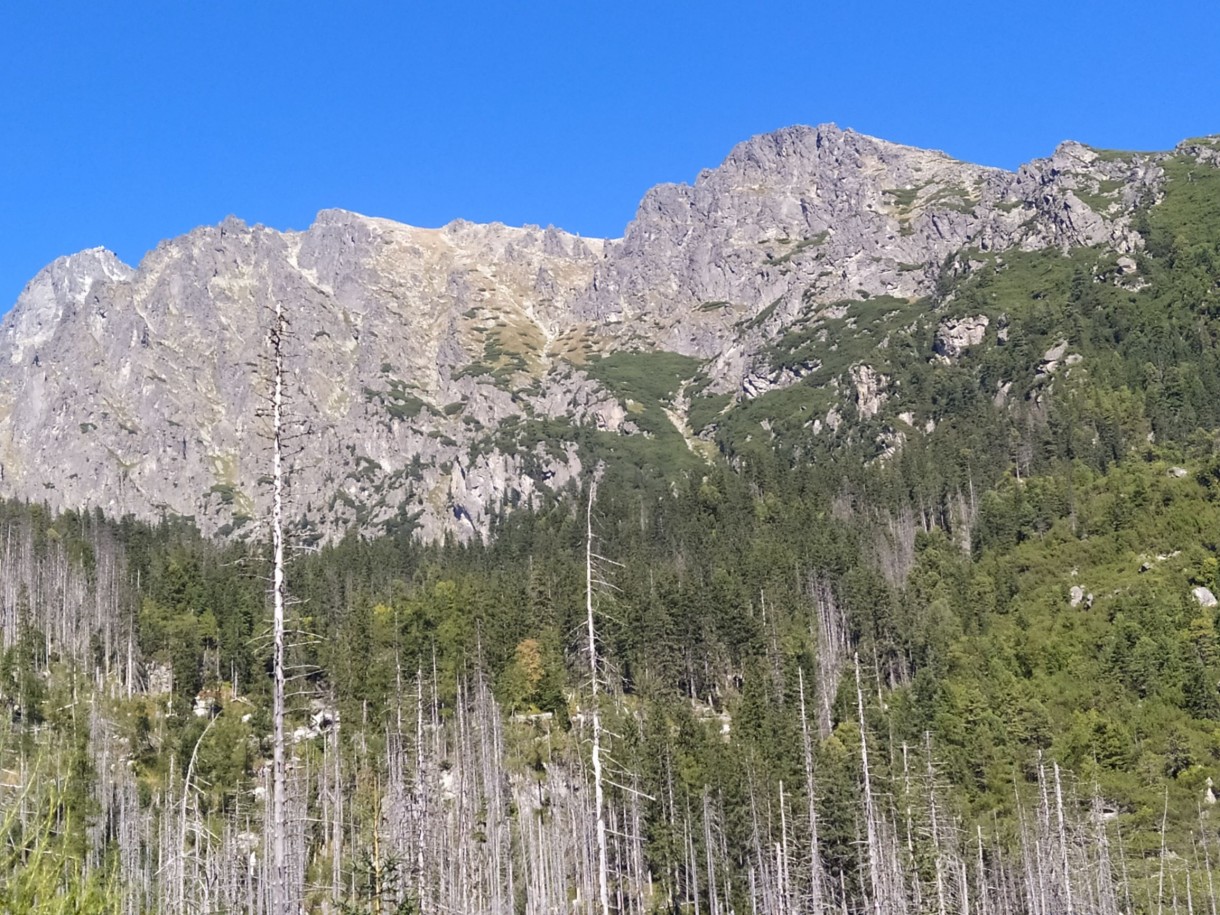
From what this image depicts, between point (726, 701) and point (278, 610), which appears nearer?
point (278, 610)

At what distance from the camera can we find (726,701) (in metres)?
114

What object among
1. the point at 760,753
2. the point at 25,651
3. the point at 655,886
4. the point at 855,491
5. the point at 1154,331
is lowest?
the point at 655,886

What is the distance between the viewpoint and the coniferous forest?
75125 millimetres

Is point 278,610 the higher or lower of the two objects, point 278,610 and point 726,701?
the lower

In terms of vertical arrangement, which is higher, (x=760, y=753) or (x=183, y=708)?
(x=183, y=708)

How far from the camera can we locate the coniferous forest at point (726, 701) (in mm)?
75125

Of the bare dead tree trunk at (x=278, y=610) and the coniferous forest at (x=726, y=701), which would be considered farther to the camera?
the coniferous forest at (x=726, y=701)

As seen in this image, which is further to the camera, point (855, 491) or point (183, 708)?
point (855, 491)

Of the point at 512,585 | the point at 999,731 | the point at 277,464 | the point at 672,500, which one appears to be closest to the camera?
the point at 277,464

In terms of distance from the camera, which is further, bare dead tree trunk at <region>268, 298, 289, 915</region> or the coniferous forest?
the coniferous forest

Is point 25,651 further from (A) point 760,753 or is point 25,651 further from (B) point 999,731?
(B) point 999,731

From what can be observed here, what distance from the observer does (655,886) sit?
88.8m

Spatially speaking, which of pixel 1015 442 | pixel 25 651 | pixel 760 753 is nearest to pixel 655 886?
pixel 760 753

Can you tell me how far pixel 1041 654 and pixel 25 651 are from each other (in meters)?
97.9
